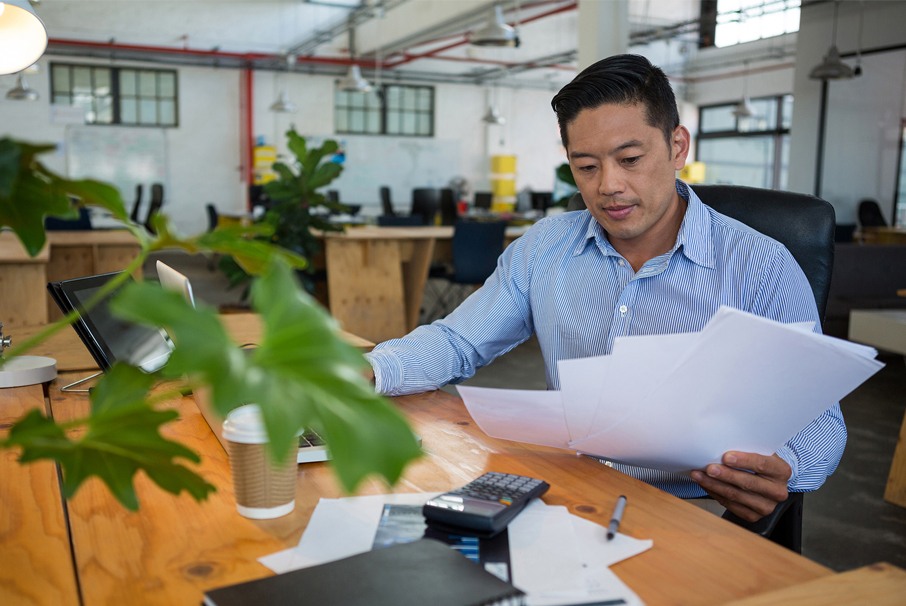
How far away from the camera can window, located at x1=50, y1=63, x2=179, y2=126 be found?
12242mm

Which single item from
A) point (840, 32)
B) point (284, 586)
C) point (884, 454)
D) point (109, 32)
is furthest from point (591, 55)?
point (109, 32)

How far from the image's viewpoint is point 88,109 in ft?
40.6

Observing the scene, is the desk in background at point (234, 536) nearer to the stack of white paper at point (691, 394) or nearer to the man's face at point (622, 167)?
the stack of white paper at point (691, 394)

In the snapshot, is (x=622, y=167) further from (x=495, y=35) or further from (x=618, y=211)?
(x=495, y=35)

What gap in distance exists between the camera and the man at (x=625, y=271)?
148 cm

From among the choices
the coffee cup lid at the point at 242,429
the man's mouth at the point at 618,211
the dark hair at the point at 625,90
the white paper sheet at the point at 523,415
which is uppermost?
the dark hair at the point at 625,90

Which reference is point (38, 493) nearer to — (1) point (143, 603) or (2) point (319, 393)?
(1) point (143, 603)

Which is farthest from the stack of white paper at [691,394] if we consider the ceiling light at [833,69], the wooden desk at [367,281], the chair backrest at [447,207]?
the chair backrest at [447,207]

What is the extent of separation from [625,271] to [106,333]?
989mm

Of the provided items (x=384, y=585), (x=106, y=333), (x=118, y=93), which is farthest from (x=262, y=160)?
(x=384, y=585)

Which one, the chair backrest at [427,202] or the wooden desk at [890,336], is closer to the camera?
the wooden desk at [890,336]

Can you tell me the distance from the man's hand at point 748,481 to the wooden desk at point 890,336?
2.11m

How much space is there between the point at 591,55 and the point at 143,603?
519 cm

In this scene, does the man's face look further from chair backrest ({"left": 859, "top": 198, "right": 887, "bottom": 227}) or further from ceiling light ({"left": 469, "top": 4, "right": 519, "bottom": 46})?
chair backrest ({"left": 859, "top": 198, "right": 887, "bottom": 227})
